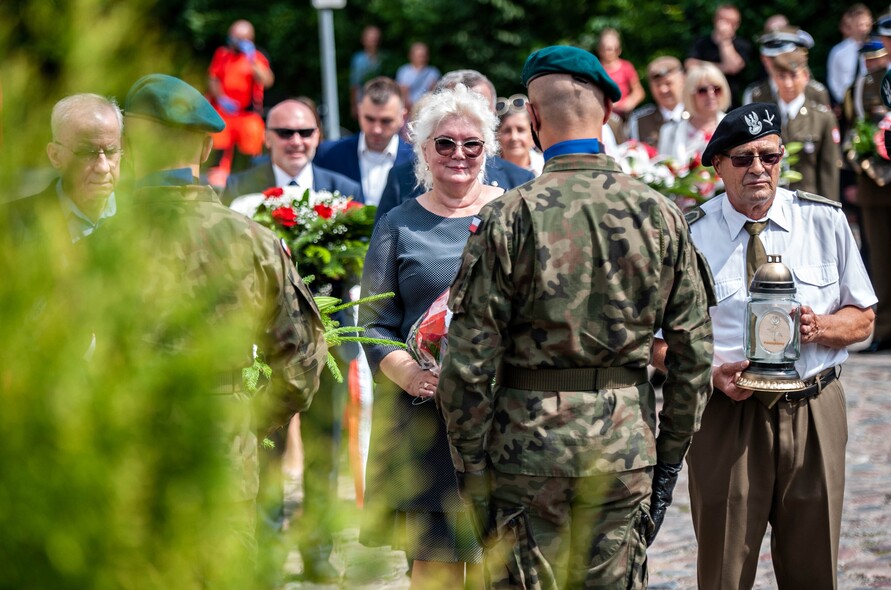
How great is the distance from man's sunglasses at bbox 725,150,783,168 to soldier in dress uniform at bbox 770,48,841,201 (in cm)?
595

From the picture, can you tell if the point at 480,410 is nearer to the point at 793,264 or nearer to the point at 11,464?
the point at 793,264

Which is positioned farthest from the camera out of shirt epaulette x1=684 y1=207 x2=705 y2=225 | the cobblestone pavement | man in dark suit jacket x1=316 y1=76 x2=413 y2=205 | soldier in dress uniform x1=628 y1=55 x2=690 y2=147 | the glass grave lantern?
soldier in dress uniform x1=628 y1=55 x2=690 y2=147

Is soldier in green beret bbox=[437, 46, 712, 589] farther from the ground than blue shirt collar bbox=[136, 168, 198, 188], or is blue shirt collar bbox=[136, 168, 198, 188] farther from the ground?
blue shirt collar bbox=[136, 168, 198, 188]

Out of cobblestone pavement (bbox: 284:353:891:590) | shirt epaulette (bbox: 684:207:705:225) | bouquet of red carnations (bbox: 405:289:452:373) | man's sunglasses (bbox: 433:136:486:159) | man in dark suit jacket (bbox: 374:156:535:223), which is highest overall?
man's sunglasses (bbox: 433:136:486:159)

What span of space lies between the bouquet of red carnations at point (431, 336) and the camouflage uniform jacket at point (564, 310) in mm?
687

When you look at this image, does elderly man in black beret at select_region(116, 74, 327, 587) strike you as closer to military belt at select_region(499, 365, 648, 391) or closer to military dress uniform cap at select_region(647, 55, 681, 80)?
military belt at select_region(499, 365, 648, 391)

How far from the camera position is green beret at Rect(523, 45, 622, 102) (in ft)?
10.5

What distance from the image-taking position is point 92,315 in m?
1.03

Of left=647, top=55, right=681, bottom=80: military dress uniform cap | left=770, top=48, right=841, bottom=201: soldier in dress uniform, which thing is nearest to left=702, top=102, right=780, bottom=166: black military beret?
left=770, top=48, right=841, bottom=201: soldier in dress uniform

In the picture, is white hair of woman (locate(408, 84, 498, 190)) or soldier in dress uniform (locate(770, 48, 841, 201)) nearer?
white hair of woman (locate(408, 84, 498, 190))

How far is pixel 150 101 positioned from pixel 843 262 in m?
3.30

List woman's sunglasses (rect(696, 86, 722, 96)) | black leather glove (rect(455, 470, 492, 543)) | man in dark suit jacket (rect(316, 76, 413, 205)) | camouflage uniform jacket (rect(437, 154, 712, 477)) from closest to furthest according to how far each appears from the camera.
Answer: camouflage uniform jacket (rect(437, 154, 712, 477))
black leather glove (rect(455, 470, 492, 543))
man in dark suit jacket (rect(316, 76, 413, 205))
woman's sunglasses (rect(696, 86, 722, 96))

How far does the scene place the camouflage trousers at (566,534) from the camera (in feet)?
10.4

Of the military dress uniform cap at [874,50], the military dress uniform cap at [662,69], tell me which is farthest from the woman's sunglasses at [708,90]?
the military dress uniform cap at [874,50]
